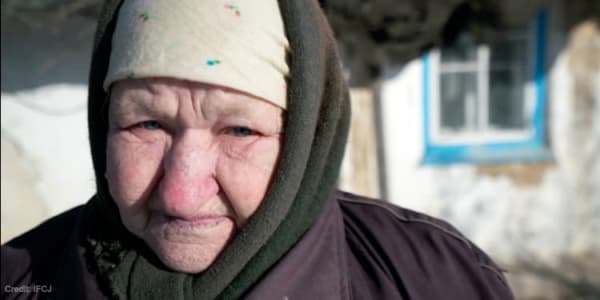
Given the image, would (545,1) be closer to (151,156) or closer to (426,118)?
(426,118)

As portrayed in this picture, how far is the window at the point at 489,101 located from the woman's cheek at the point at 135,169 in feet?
14.0

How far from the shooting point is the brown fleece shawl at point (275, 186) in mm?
1106

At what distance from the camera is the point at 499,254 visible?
543cm

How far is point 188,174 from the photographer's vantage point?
1.05m

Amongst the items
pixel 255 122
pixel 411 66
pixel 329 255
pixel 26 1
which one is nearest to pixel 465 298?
pixel 329 255

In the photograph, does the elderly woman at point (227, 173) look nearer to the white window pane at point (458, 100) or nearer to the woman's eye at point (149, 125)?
the woman's eye at point (149, 125)

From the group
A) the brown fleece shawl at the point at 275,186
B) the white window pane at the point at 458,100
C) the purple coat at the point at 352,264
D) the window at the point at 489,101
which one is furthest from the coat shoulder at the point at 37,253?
the white window pane at the point at 458,100

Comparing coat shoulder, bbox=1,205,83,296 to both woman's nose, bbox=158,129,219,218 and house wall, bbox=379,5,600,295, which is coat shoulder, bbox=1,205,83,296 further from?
house wall, bbox=379,5,600,295

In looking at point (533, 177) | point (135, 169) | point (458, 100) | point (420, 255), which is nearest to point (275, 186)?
point (135, 169)

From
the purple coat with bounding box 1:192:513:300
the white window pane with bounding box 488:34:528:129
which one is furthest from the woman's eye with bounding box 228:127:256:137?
the white window pane with bounding box 488:34:528:129

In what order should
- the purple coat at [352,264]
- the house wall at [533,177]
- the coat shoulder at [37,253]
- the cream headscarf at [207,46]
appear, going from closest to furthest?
1. the cream headscarf at [207,46]
2. the purple coat at [352,264]
3. the coat shoulder at [37,253]
4. the house wall at [533,177]

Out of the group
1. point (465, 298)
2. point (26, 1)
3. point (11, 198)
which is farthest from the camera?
point (11, 198)

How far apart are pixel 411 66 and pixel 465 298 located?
12.8ft

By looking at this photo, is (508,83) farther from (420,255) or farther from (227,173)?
(227,173)
